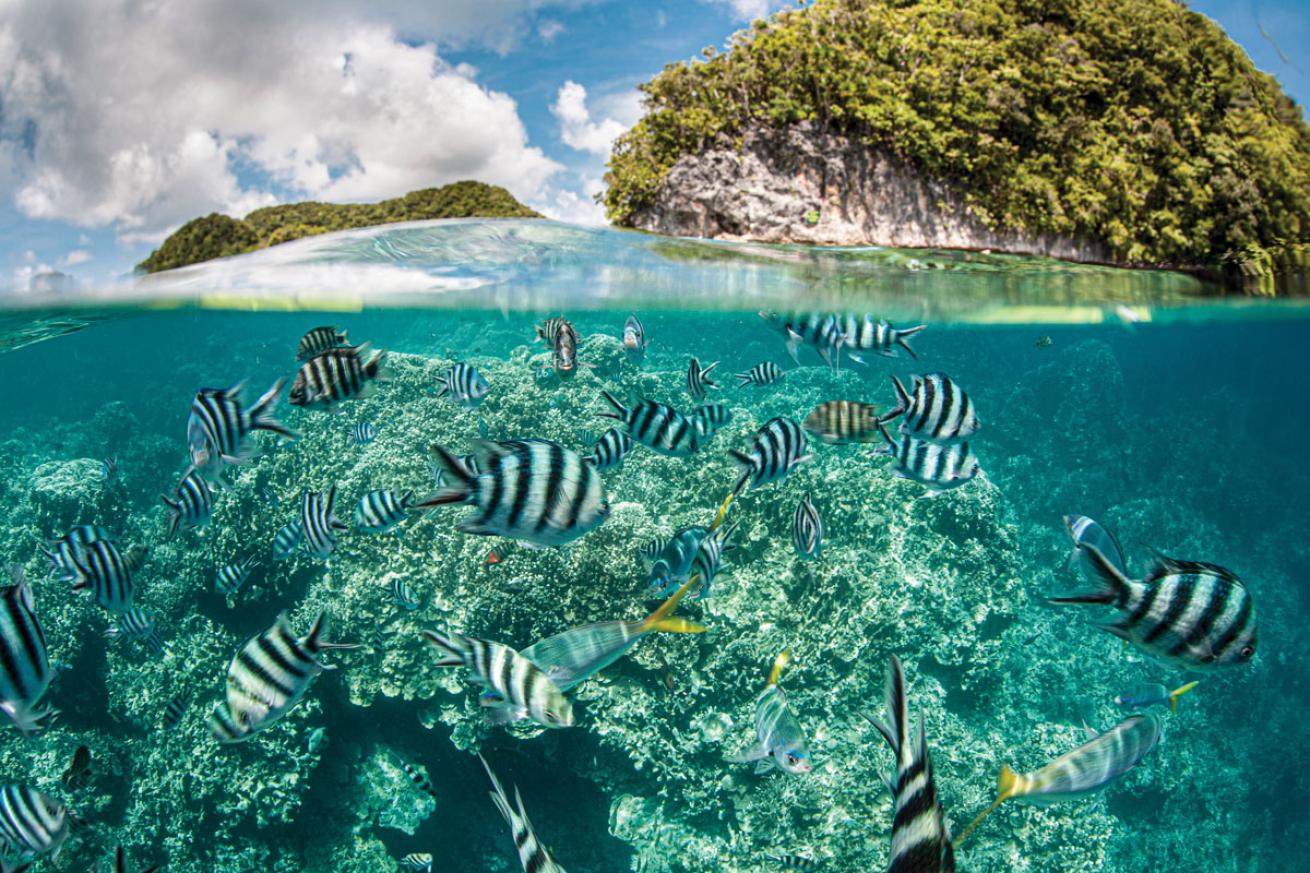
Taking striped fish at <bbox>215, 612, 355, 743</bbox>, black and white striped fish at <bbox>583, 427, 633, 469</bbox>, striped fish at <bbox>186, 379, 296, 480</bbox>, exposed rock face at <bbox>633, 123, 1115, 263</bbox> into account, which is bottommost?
striped fish at <bbox>215, 612, 355, 743</bbox>

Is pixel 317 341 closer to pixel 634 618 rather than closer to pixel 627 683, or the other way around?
pixel 634 618

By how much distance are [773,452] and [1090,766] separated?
263 cm

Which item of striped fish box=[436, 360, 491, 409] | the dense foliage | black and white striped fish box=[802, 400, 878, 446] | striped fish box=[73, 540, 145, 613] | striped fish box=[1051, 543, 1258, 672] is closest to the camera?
striped fish box=[1051, 543, 1258, 672]

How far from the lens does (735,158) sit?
9586mm

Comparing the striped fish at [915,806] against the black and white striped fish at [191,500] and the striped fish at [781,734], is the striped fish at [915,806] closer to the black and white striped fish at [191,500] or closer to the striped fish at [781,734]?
the striped fish at [781,734]

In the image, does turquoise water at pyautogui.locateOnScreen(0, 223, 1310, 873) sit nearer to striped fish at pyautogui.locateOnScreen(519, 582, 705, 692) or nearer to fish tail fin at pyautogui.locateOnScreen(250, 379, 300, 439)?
fish tail fin at pyautogui.locateOnScreen(250, 379, 300, 439)

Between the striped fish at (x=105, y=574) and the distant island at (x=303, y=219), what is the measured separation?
7.65 m

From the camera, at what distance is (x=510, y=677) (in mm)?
3279

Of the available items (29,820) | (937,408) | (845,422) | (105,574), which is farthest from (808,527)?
(29,820)

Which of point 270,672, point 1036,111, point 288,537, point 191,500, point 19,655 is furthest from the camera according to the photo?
point 1036,111

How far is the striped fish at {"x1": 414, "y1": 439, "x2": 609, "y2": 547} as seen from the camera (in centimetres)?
270

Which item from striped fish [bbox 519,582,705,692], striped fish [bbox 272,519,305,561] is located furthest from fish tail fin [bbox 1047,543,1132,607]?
striped fish [bbox 272,519,305,561]

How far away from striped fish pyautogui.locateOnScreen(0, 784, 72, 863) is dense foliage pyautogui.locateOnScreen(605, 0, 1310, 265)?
963 cm

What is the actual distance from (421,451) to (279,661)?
992 centimetres
